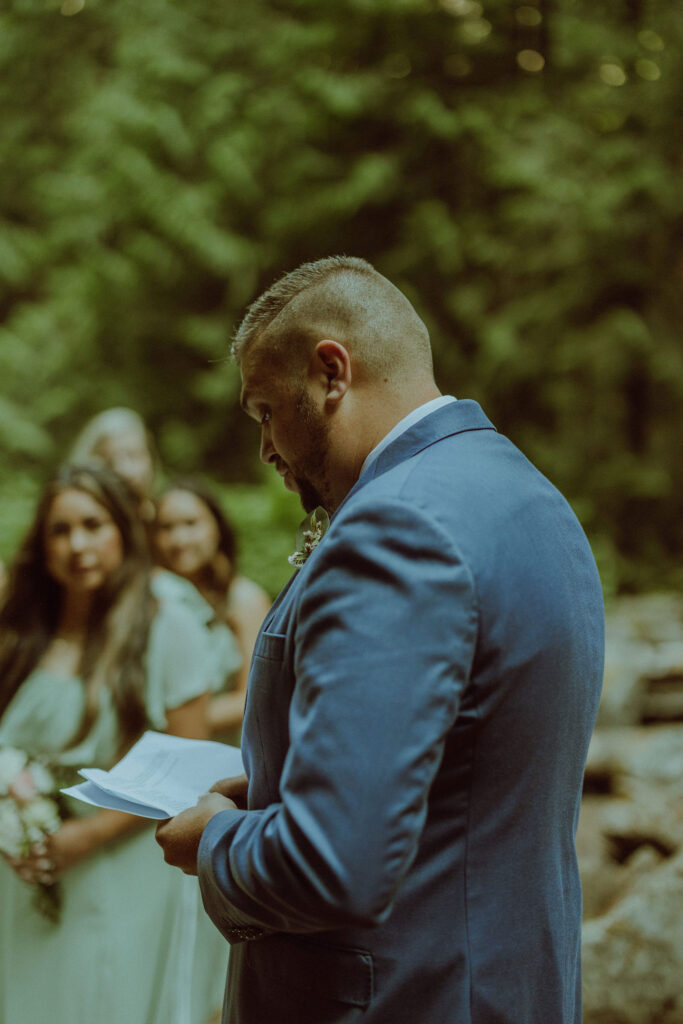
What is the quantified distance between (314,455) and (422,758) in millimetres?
492

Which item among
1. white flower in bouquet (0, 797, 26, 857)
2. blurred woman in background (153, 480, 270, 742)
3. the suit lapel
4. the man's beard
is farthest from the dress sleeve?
the suit lapel

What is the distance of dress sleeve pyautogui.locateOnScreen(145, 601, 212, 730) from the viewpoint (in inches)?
107

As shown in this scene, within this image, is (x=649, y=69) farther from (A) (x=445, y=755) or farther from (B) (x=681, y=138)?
(A) (x=445, y=755)

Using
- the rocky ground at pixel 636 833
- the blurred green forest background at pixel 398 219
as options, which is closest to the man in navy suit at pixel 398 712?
the rocky ground at pixel 636 833

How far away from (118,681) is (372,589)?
1.84 meters

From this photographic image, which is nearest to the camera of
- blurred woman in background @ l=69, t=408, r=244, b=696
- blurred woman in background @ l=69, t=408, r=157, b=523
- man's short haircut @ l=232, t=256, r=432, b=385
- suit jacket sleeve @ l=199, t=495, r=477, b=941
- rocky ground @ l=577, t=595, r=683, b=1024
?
suit jacket sleeve @ l=199, t=495, r=477, b=941

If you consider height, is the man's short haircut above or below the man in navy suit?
above

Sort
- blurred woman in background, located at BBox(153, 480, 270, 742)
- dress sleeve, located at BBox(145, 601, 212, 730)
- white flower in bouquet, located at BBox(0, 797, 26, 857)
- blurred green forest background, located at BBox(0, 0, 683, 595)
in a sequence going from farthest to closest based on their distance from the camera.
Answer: blurred green forest background, located at BBox(0, 0, 683, 595)
blurred woman in background, located at BBox(153, 480, 270, 742)
dress sleeve, located at BBox(145, 601, 212, 730)
white flower in bouquet, located at BBox(0, 797, 26, 857)

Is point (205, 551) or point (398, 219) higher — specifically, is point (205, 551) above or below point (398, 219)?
above

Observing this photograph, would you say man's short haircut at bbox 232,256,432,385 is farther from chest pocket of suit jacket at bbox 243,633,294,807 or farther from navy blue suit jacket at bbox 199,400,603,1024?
chest pocket of suit jacket at bbox 243,633,294,807

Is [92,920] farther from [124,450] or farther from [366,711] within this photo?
[124,450]

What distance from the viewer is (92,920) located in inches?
101

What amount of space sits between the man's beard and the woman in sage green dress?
4.97 feet

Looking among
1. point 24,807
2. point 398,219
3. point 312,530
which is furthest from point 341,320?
point 398,219
